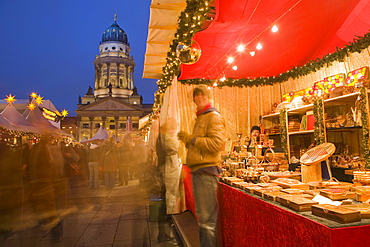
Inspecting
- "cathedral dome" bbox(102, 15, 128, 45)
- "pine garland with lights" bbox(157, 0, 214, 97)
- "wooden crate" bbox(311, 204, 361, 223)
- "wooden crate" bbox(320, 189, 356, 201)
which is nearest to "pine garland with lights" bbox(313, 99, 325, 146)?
"pine garland with lights" bbox(157, 0, 214, 97)

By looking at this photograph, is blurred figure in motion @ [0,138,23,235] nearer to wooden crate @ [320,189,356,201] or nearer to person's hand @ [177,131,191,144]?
person's hand @ [177,131,191,144]

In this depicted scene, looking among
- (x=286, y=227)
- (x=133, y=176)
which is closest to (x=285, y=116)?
(x=286, y=227)

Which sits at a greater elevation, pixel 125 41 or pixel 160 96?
pixel 125 41

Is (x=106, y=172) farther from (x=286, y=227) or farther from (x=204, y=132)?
(x=286, y=227)

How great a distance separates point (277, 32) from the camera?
5430 mm

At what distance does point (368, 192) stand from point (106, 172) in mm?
10181

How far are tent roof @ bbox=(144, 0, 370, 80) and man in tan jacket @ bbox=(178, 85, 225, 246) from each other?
7.42ft

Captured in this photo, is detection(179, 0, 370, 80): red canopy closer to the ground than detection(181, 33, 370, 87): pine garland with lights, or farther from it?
farther from it

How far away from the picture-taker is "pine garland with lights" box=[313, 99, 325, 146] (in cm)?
527

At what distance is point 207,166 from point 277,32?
13.3 ft

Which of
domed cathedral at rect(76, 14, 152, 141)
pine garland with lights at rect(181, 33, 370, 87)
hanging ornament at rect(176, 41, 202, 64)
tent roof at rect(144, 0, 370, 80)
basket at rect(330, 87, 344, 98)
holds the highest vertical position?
domed cathedral at rect(76, 14, 152, 141)

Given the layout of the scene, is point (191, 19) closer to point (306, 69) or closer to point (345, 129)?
point (345, 129)

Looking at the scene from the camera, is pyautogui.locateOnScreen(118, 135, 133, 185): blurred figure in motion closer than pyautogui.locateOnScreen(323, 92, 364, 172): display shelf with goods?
No

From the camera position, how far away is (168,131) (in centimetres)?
533
